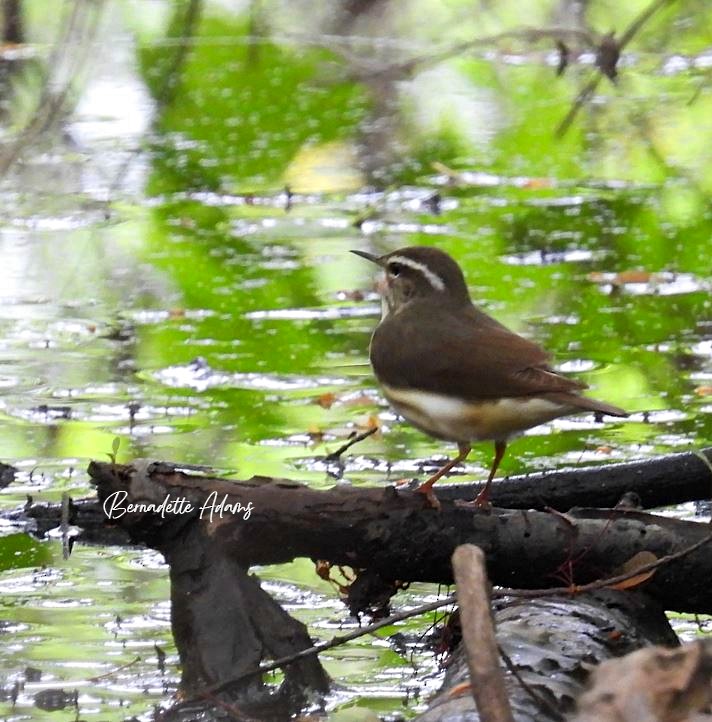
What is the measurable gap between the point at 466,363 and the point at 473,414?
152 millimetres

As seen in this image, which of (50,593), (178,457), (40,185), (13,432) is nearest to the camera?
(50,593)

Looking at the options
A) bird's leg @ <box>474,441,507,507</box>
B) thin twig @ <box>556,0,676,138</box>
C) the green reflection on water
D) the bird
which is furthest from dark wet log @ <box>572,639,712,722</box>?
thin twig @ <box>556,0,676,138</box>

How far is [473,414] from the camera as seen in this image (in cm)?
460

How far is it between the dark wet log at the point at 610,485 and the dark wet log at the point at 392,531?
370 millimetres

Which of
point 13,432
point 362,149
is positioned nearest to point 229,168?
point 362,149

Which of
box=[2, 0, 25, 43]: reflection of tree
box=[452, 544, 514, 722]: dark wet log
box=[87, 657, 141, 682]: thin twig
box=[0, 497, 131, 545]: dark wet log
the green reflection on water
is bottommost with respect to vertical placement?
box=[2, 0, 25, 43]: reflection of tree

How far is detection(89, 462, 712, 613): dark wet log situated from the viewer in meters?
4.14

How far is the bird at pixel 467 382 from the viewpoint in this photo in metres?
4.55

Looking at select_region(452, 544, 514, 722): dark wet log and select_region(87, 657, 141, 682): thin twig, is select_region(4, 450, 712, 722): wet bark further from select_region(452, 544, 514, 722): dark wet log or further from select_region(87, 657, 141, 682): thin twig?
select_region(452, 544, 514, 722): dark wet log

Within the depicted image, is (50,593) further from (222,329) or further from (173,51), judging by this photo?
(173,51)

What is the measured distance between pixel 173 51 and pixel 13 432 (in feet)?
31.4

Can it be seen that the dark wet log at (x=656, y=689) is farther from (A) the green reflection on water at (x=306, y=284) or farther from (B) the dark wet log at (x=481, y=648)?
(A) the green reflection on water at (x=306, y=284)

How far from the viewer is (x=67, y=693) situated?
4133mm
